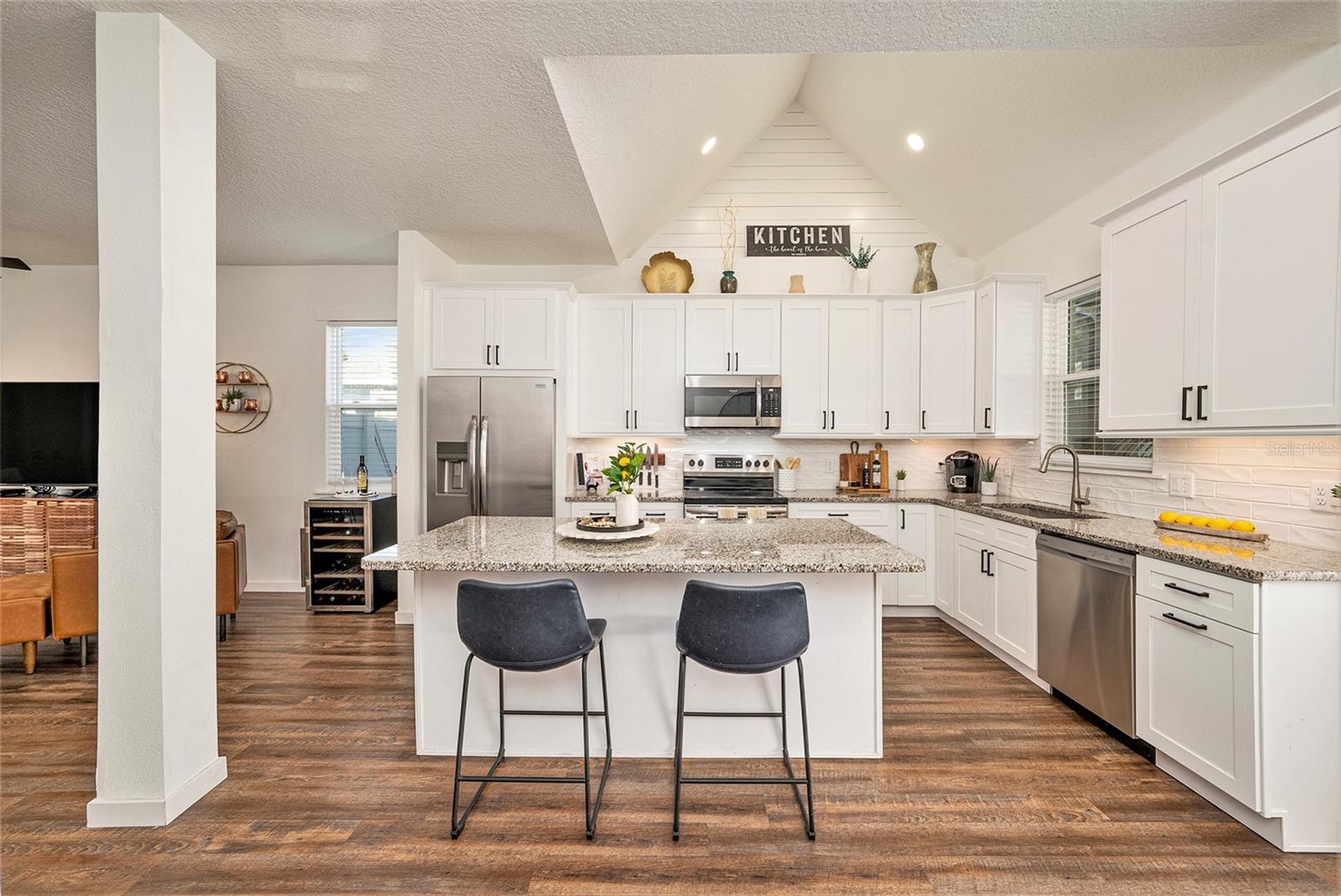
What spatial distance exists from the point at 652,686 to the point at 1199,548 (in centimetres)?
227

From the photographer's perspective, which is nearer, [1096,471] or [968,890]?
[968,890]

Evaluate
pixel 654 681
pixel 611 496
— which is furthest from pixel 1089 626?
pixel 611 496

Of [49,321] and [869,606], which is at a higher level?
[49,321]

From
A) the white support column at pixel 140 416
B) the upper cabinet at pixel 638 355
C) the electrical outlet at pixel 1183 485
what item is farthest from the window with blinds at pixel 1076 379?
the white support column at pixel 140 416

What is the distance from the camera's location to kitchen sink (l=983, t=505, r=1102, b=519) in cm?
363

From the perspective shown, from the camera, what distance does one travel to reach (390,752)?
2.71m

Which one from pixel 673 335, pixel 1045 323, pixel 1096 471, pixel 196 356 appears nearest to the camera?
pixel 196 356

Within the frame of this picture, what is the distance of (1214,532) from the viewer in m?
2.74

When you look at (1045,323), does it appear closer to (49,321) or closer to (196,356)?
(196,356)

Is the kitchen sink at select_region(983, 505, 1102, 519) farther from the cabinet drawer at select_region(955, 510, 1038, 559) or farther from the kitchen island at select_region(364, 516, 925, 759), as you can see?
the kitchen island at select_region(364, 516, 925, 759)

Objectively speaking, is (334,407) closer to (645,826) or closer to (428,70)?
(428,70)

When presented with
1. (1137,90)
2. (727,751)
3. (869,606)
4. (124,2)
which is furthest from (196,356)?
(1137,90)

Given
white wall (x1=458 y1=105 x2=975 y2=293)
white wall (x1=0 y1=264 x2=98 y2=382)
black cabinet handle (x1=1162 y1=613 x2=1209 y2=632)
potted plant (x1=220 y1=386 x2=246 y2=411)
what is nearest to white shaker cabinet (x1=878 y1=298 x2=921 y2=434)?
white wall (x1=458 y1=105 x2=975 y2=293)

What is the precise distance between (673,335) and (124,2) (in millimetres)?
3599
